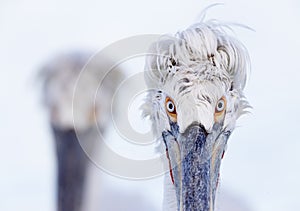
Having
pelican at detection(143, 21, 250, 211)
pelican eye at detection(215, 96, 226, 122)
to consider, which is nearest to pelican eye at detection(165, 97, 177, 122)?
pelican at detection(143, 21, 250, 211)

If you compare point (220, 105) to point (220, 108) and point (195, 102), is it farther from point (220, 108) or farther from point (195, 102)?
point (195, 102)

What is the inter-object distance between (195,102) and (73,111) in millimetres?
547

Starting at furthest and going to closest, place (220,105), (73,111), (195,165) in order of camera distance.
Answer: (73,111), (220,105), (195,165)

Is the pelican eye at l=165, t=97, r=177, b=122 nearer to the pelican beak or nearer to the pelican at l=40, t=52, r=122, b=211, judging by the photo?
the pelican beak

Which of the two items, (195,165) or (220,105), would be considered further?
(220,105)

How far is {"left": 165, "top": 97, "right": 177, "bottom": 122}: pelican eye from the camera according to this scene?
271 cm

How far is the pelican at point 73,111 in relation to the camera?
9.84 ft

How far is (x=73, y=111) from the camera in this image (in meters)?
3.03

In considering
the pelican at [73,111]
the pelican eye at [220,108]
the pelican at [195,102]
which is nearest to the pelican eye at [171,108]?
the pelican at [195,102]

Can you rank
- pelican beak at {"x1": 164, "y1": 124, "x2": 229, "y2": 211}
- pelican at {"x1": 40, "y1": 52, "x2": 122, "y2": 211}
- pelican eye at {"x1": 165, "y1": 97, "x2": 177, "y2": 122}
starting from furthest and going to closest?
pelican at {"x1": 40, "y1": 52, "x2": 122, "y2": 211} < pelican eye at {"x1": 165, "y1": 97, "x2": 177, "y2": 122} < pelican beak at {"x1": 164, "y1": 124, "x2": 229, "y2": 211}

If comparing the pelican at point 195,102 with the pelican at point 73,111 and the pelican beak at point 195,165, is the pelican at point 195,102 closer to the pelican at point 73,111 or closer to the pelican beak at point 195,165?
the pelican beak at point 195,165

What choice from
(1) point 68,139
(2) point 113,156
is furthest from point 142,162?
(1) point 68,139

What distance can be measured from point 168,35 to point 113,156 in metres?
0.44

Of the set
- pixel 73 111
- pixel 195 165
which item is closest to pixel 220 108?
pixel 195 165
